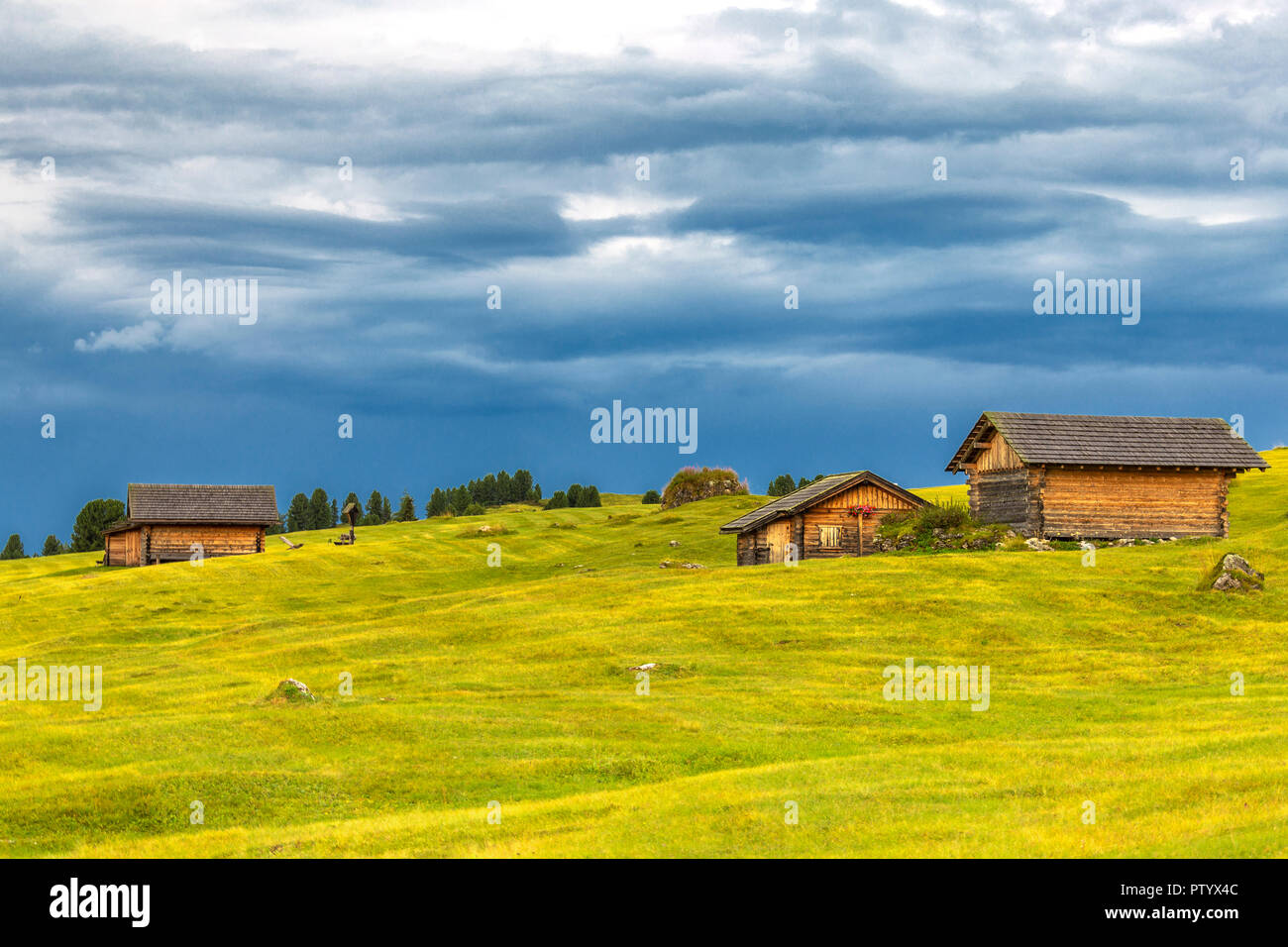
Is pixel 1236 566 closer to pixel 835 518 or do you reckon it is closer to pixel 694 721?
pixel 835 518

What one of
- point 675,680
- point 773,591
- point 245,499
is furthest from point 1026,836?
point 245,499

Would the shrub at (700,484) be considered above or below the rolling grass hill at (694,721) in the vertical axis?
above

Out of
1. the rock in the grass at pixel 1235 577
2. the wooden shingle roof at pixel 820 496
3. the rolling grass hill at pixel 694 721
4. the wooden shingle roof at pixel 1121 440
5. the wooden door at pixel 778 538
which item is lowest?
the rolling grass hill at pixel 694 721

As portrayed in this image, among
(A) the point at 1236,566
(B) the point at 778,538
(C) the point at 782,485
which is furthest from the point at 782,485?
(A) the point at 1236,566

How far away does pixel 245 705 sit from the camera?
32969 mm

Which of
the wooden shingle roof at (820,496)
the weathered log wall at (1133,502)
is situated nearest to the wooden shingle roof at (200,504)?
the wooden shingle roof at (820,496)

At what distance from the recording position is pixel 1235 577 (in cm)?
4625

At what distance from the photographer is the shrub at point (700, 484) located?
11762cm

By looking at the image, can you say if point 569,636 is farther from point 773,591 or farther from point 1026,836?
point 1026,836

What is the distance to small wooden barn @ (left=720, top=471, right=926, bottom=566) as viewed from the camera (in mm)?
70625

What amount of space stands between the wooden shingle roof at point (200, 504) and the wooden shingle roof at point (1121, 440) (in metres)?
58.0

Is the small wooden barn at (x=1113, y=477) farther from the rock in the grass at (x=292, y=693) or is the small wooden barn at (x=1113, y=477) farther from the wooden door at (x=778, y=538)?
the rock in the grass at (x=292, y=693)

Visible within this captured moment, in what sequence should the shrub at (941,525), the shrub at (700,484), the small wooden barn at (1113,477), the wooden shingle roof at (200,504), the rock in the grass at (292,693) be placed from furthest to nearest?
the shrub at (700,484), the wooden shingle roof at (200,504), the shrub at (941,525), the small wooden barn at (1113,477), the rock in the grass at (292,693)

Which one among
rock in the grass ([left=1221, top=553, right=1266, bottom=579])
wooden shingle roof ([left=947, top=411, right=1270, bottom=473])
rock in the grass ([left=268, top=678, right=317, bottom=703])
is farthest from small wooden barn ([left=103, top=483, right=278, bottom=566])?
rock in the grass ([left=1221, top=553, right=1266, bottom=579])
